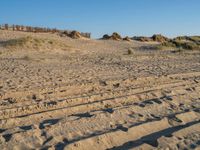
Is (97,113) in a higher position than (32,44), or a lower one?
higher

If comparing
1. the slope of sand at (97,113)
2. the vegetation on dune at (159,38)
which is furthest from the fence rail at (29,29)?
the slope of sand at (97,113)

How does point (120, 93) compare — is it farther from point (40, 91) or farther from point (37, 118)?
point (37, 118)

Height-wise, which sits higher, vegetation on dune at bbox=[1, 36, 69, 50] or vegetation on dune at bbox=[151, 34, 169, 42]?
vegetation on dune at bbox=[1, 36, 69, 50]

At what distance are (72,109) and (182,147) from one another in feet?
7.94

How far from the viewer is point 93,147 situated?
5254mm

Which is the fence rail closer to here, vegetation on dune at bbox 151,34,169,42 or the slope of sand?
vegetation on dune at bbox 151,34,169,42

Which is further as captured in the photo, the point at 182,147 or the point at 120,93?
the point at 120,93

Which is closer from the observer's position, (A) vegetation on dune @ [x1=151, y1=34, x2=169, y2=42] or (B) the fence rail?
(B) the fence rail

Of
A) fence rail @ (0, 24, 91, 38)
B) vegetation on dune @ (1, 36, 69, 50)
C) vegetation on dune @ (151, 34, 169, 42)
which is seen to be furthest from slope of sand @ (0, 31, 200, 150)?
vegetation on dune @ (151, 34, 169, 42)

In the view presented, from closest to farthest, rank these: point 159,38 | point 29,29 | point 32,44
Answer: point 32,44 → point 29,29 → point 159,38

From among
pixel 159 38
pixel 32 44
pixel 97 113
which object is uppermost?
pixel 97 113

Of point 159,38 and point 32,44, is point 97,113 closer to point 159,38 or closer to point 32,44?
point 32,44

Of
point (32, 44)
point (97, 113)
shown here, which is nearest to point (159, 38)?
point (32, 44)

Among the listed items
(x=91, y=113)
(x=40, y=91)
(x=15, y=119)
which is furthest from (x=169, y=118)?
(x=40, y=91)
